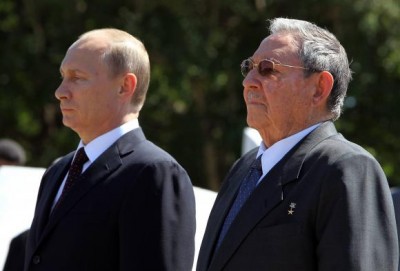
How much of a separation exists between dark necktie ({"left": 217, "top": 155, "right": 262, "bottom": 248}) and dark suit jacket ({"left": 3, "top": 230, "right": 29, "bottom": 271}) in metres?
1.45

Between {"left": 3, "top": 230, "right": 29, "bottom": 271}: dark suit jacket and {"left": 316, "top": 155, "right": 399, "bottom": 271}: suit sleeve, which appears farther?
{"left": 3, "top": 230, "right": 29, "bottom": 271}: dark suit jacket

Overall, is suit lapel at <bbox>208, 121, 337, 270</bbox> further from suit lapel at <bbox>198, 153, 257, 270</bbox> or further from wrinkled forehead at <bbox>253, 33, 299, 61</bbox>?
wrinkled forehead at <bbox>253, 33, 299, 61</bbox>

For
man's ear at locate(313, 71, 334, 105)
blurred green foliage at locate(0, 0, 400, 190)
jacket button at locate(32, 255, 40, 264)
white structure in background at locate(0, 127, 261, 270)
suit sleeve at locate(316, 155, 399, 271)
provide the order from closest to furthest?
suit sleeve at locate(316, 155, 399, 271)
man's ear at locate(313, 71, 334, 105)
jacket button at locate(32, 255, 40, 264)
white structure in background at locate(0, 127, 261, 270)
blurred green foliage at locate(0, 0, 400, 190)

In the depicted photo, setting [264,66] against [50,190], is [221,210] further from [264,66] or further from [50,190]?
[50,190]

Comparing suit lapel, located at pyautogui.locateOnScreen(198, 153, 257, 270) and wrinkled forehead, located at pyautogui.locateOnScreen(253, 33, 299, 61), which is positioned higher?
wrinkled forehead, located at pyautogui.locateOnScreen(253, 33, 299, 61)

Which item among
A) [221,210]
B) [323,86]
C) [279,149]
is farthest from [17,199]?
[323,86]

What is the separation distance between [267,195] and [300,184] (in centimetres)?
13

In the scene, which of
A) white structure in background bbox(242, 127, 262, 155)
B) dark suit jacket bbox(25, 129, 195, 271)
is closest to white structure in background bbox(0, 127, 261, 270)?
white structure in background bbox(242, 127, 262, 155)

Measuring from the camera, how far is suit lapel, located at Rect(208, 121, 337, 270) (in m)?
3.48

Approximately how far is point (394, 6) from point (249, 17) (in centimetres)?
241

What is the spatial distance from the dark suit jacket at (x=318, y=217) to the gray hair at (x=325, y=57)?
0.16 metres

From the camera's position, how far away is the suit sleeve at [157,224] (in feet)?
12.8

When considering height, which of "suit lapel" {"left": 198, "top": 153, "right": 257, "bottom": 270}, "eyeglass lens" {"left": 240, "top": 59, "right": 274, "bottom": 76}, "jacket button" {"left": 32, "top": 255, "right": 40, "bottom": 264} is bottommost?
"jacket button" {"left": 32, "top": 255, "right": 40, "bottom": 264}

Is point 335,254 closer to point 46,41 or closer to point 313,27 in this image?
point 313,27
